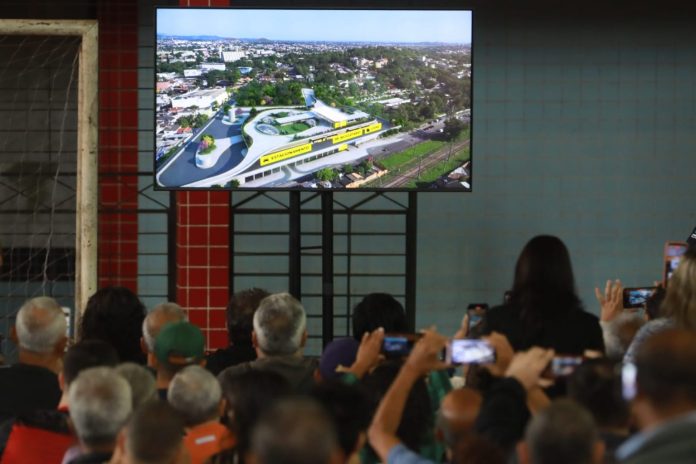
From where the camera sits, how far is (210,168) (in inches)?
280

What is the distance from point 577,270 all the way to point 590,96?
1337 millimetres

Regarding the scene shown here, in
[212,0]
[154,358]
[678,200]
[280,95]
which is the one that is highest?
[212,0]

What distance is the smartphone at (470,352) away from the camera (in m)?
3.28

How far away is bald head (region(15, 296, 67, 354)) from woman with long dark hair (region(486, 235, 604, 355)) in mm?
1635

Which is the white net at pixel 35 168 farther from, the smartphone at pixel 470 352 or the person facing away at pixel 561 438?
the person facing away at pixel 561 438

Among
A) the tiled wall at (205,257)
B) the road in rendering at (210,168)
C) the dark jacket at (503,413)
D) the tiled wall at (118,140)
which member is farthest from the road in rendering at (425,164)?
the dark jacket at (503,413)

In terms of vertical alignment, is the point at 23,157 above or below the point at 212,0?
below

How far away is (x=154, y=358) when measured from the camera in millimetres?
4496

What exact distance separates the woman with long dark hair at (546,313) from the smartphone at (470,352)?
46 cm

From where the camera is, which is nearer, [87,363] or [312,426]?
[312,426]

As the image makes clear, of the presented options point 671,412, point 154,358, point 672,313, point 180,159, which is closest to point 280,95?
point 180,159

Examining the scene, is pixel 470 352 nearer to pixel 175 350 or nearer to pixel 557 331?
pixel 557 331

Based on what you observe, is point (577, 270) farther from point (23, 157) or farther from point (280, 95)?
point (23, 157)

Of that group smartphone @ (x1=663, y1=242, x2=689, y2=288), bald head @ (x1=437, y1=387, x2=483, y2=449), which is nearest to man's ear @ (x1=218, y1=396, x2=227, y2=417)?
bald head @ (x1=437, y1=387, x2=483, y2=449)
